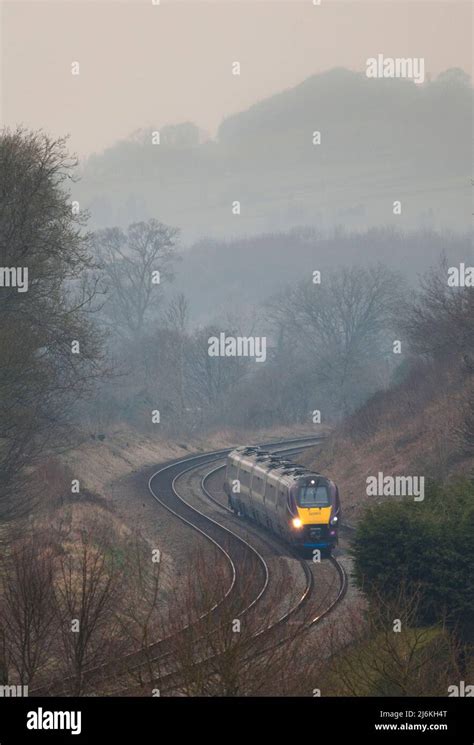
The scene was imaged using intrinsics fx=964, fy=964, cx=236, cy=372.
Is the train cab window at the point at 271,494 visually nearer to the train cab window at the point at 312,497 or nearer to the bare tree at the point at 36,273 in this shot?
the train cab window at the point at 312,497

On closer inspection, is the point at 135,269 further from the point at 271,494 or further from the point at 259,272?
the point at 259,272

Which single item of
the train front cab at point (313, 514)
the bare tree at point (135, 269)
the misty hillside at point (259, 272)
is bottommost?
the train front cab at point (313, 514)

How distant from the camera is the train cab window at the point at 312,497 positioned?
105 ft

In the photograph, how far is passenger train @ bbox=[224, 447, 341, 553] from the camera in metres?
32.0

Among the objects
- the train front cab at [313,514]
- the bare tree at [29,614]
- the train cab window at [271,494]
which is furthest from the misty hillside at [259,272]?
the bare tree at [29,614]

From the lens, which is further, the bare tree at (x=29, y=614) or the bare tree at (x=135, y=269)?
the bare tree at (x=135, y=269)

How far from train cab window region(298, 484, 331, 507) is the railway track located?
6.13ft

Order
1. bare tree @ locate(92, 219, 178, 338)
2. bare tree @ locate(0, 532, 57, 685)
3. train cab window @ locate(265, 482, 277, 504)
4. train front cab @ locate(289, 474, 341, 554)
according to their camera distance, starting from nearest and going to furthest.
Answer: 1. bare tree @ locate(0, 532, 57, 685)
2. train front cab @ locate(289, 474, 341, 554)
3. train cab window @ locate(265, 482, 277, 504)
4. bare tree @ locate(92, 219, 178, 338)

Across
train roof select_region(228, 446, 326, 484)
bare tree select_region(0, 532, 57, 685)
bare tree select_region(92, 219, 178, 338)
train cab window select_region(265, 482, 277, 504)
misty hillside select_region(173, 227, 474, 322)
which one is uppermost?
misty hillside select_region(173, 227, 474, 322)

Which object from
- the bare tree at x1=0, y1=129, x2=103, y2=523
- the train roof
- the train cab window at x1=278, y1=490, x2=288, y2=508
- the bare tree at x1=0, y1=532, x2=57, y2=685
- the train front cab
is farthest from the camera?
the train roof

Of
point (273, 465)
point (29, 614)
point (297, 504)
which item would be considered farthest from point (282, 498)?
point (29, 614)

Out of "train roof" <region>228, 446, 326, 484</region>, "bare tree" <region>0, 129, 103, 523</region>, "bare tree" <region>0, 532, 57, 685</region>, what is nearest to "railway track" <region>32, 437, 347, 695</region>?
"bare tree" <region>0, 532, 57, 685</region>

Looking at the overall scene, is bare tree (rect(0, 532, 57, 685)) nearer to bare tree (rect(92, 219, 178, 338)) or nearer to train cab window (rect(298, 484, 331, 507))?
train cab window (rect(298, 484, 331, 507))
